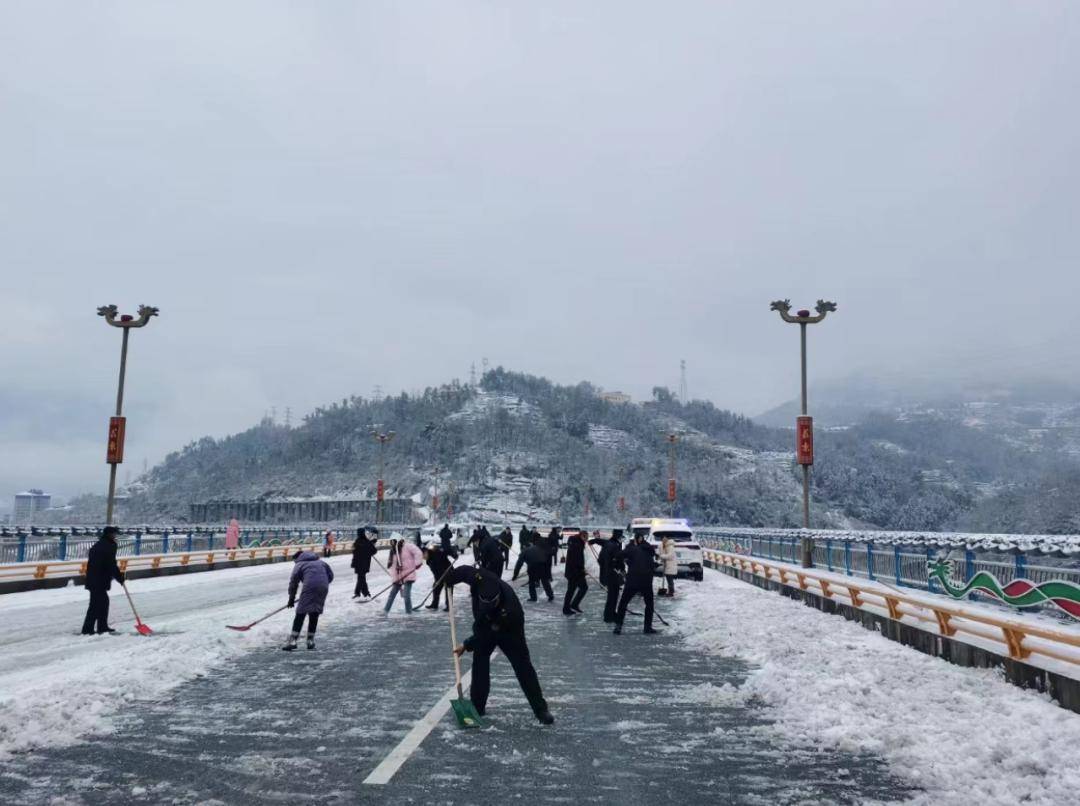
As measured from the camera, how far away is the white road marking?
19.4 ft

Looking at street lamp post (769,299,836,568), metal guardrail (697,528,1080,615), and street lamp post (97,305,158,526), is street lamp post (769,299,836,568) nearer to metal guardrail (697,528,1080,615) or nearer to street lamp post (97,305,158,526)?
metal guardrail (697,528,1080,615)

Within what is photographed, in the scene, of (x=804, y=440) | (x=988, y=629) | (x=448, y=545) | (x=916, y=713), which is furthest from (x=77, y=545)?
(x=916, y=713)

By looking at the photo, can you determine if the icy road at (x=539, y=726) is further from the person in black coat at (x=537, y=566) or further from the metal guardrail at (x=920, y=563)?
the person in black coat at (x=537, y=566)

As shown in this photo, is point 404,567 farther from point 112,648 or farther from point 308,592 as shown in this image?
point 112,648

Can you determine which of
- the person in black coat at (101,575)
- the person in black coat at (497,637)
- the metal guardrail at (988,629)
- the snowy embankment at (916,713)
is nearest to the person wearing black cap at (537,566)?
the metal guardrail at (988,629)

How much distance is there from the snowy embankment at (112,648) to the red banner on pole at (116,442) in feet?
16.9

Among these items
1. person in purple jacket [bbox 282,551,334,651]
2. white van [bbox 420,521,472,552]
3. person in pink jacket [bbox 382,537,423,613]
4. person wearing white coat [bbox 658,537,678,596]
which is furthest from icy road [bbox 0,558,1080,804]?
white van [bbox 420,521,472,552]

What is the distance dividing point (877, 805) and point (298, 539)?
55.2m

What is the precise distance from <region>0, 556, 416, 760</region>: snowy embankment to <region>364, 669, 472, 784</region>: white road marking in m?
2.63

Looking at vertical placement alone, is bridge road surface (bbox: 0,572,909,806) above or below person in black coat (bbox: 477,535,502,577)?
below

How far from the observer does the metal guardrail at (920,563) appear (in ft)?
51.5

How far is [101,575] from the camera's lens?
537 inches

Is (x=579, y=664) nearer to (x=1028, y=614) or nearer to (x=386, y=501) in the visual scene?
(x=1028, y=614)

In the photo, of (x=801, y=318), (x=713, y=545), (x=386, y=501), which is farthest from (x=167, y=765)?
(x=386, y=501)
